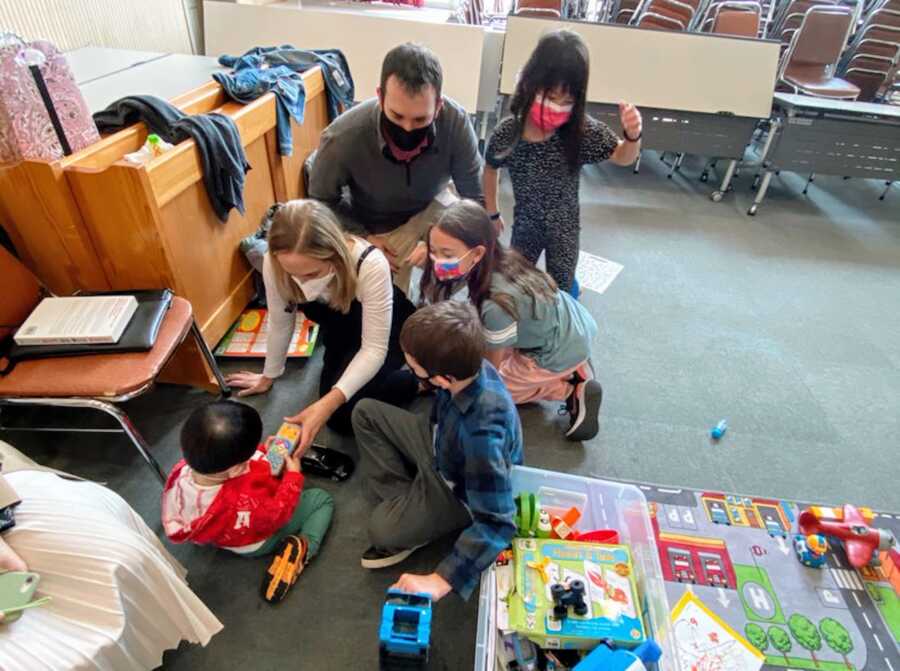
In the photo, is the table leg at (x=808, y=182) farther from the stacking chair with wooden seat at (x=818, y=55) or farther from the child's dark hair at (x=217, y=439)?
the child's dark hair at (x=217, y=439)

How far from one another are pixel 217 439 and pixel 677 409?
5.03ft

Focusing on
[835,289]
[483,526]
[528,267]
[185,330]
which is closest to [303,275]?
[185,330]

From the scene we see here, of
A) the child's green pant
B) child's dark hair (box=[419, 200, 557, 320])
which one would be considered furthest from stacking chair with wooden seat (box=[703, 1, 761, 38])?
the child's green pant

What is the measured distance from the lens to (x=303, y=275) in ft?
4.33

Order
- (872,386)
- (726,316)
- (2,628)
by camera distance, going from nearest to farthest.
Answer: (2,628) < (872,386) < (726,316)

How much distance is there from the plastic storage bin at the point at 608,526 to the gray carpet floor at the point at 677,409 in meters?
0.21

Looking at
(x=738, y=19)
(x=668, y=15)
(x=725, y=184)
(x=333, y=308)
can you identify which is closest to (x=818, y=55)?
(x=738, y=19)

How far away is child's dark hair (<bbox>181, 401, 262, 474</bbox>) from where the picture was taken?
110 cm

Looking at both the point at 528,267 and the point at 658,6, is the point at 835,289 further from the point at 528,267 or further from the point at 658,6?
the point at 658,6

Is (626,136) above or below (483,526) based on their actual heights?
above

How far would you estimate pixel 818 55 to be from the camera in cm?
390

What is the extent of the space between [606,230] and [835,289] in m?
1.19

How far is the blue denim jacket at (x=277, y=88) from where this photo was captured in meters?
2.02

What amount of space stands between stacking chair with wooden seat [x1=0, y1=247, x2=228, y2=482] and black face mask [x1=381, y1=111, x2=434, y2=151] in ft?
2.77
